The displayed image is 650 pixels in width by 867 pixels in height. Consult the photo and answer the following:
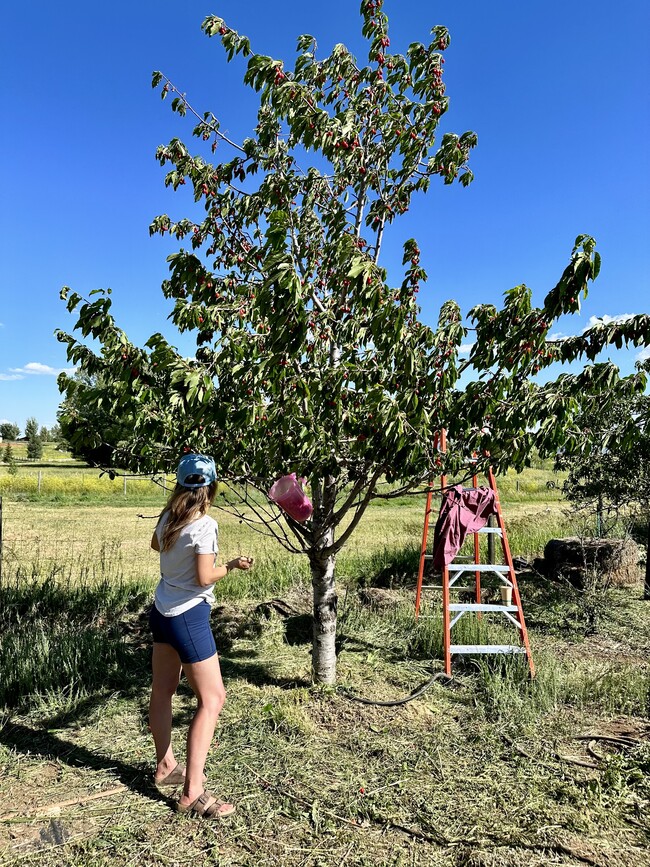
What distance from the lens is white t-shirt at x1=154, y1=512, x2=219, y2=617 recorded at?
298 centimetres

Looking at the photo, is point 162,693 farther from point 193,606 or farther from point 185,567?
point 185,567

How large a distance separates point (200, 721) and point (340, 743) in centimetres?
129

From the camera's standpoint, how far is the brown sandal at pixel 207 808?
2975 mm

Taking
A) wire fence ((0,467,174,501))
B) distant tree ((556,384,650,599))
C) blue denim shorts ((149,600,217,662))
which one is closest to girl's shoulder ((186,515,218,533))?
blue denim shorts ((149,600,217,662))

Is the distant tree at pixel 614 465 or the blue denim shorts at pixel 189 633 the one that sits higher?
the distant tree at pixel 614 465

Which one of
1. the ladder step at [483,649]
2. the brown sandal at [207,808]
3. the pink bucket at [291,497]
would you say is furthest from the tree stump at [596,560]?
the brown sandal at [207,808]

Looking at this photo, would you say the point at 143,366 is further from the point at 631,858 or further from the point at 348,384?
the point at 631,858

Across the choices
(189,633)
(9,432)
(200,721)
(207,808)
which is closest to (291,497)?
(189,633)

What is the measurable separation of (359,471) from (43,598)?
4.67m

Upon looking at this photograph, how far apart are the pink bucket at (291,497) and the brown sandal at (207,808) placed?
1874mm

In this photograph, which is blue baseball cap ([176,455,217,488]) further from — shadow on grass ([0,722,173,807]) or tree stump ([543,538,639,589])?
tree stump ([543,538,639,589])

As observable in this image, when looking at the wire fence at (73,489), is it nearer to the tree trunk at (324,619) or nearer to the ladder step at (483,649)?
the tree trunk at (324,619)

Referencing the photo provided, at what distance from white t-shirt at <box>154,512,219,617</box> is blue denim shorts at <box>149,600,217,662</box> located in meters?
0.03

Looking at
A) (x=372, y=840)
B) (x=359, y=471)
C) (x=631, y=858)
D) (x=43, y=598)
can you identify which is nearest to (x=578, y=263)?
(x=359, y=471)
